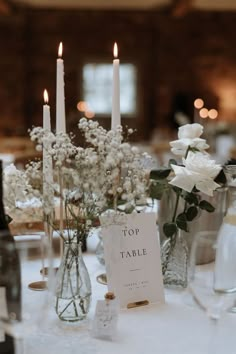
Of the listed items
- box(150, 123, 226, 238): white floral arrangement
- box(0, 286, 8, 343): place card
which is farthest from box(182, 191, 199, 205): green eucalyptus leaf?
box(0, 286, 8, 343): place card

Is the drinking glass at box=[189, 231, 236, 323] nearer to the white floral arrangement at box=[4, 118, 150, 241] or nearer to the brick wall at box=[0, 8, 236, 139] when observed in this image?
the white floral arrangement at box=[4, 118, 150, 241]

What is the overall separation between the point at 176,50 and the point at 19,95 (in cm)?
291

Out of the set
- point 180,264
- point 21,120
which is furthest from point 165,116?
point 180,264

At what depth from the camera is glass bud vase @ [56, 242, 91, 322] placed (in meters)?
0.97

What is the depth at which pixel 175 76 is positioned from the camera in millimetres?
8852

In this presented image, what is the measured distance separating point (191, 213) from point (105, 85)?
799 cm

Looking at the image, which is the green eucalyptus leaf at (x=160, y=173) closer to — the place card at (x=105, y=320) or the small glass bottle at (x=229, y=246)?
the small glass bottle at (x=229, y=246)

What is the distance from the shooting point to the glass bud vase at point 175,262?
46.0 inches

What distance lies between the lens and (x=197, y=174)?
1.06 m

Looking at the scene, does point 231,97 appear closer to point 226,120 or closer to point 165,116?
point 226,120

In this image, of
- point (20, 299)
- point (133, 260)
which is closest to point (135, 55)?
point (133, 260)

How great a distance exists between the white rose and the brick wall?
24.7 feet

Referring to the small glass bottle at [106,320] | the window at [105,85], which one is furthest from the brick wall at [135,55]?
the small glass bottle at [106,320]

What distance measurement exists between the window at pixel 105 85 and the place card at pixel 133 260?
7.84m
